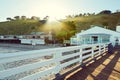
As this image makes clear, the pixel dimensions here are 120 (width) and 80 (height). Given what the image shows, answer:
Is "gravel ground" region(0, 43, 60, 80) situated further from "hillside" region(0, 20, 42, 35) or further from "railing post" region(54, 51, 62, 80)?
"hillside" region(0, 20, 42, 35)

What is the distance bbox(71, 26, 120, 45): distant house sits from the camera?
3656 cm

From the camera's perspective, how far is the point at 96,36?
39281 mm

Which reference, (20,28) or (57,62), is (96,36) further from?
(20,28)

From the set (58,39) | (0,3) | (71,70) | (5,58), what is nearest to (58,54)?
(71,70)

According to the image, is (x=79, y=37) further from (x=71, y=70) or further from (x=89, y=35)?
(x=71, y=70)

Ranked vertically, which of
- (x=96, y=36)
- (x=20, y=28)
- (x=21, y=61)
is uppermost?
(x=20, y=28)

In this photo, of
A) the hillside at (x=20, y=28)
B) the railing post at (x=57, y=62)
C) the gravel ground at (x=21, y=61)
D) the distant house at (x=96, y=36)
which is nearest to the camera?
the railing post at (x=57, y=62)

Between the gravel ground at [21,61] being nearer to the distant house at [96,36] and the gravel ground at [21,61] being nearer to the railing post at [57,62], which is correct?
the distant house at [96,36]

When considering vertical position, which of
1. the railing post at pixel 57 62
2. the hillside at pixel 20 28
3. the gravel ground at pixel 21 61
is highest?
the hillside at pixel 20 28

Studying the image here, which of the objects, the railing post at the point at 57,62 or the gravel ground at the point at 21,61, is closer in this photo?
the railing post at the point at 57,62

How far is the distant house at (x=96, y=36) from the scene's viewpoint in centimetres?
3656

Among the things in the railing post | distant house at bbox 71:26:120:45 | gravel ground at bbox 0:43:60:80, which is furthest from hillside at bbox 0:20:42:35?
the railing post

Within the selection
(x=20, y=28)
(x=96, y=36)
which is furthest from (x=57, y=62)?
(x=20, y=28)

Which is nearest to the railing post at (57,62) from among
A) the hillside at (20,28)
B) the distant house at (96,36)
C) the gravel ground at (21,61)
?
the gravel ground at (21,61)
